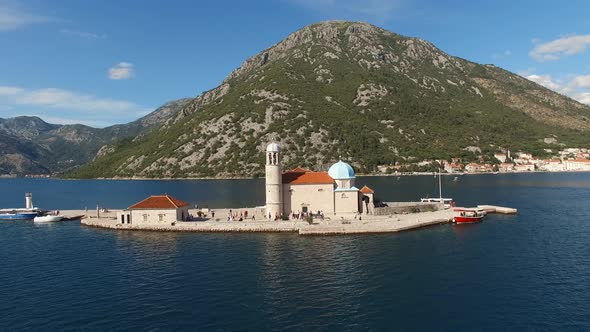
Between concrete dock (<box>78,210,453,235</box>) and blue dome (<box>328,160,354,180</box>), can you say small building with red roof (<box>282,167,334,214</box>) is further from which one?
concrete dock (<box>78,210,453,235</box>)

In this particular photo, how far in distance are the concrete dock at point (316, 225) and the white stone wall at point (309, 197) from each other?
3213 mm

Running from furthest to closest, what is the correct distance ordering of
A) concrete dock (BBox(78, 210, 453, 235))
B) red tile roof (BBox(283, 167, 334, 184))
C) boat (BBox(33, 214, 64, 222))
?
boat (BBox(33, 214, 64, 222)) < red tile roof (BBox(283, 167, 334, 184)) < concrete dock (BBox(78, 210, 453, 235))

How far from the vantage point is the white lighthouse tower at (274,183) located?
7038cm

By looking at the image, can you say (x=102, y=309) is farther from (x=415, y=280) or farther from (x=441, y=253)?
(x=441, y=253)

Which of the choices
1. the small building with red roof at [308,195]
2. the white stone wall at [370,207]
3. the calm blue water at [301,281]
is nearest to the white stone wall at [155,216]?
the calm blue water at [301,281]

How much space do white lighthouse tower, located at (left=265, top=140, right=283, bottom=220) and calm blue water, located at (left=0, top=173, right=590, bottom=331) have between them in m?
9.50

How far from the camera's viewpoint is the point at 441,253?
50125 millimetres

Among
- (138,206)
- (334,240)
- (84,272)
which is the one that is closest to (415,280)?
(334,240)

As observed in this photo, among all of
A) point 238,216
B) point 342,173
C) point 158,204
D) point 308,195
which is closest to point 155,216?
point 158,204

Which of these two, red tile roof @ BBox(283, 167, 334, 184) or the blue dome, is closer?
red tile roof @ BBox(283, 167, 334, 184)

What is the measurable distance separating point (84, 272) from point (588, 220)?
256 ft

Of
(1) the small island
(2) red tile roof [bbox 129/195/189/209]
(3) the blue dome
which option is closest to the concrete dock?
(1) the small island

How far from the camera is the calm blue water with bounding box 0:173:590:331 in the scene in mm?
31344

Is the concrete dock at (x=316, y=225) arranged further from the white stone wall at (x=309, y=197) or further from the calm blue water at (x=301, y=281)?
the white stone wall at (x=309, y=197)
